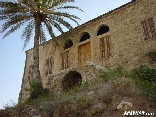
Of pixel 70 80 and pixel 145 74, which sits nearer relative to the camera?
pixel 145 74

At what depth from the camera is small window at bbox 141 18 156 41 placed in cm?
1185

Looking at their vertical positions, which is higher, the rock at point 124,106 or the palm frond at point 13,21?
the palm frond at point 13,21

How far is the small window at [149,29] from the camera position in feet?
38.9

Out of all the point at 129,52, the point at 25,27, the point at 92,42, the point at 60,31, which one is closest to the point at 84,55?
the point at 92,42

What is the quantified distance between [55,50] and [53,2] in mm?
4493

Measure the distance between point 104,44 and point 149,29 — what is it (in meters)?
3.24

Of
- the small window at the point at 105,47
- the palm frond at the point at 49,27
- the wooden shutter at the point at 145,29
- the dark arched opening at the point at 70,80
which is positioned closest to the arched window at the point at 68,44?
the palm frond at the point at 49,27

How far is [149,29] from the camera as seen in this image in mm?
12039

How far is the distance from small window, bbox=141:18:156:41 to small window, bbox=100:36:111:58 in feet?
8.47

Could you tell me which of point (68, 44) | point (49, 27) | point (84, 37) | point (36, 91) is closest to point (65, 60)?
point (68, 44)

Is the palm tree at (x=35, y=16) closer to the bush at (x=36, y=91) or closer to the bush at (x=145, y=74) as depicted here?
the bush at (x=36, y=91)

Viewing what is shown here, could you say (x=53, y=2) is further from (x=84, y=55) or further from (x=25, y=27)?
(x=84, y=55)

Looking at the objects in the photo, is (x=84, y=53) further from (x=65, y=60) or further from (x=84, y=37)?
(x=65, y=60)

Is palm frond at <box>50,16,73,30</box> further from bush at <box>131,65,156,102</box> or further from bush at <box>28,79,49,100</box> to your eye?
bush at <box>131,65,156,102</box>
